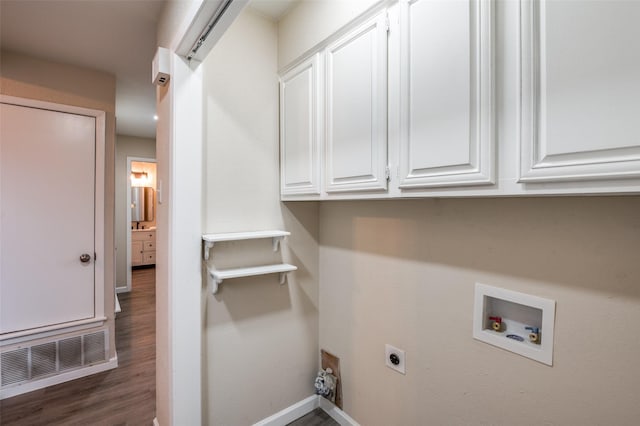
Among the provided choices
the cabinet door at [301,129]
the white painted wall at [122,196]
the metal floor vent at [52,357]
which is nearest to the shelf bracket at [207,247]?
the cabinet door at [301,129]

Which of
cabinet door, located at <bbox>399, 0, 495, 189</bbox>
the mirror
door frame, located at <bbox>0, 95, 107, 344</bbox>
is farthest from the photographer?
the mirror

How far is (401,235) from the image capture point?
1.54 meters

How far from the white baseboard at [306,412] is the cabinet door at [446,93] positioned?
1601mm

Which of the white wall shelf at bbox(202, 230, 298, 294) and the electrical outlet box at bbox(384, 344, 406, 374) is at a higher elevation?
the white wall shelf at bbox(202, 230, 298, 294)

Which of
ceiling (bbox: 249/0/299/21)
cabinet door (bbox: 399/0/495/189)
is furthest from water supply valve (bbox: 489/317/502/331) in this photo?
ceiling (bbox: 249/0/299/21)

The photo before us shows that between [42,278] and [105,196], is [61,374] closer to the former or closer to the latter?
[42,278]

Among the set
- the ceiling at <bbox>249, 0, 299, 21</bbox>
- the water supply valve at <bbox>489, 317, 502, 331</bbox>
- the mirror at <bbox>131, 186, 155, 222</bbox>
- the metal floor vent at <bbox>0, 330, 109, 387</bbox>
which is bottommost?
the metal floor vent at <bbox>0, 330, 109, 387</bbox>

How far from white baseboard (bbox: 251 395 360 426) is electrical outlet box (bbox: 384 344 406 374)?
54cm

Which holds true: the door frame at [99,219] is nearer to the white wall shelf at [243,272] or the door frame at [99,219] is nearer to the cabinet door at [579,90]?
the white wall shelf at [243,272]

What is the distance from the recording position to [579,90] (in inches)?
28.5

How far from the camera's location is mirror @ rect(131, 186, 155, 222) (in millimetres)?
6367

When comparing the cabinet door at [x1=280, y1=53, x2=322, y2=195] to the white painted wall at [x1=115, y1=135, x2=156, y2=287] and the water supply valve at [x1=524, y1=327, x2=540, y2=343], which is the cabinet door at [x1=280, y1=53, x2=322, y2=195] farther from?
the white painted wall at [x1=115, y1=135, x2=156, y2=287]

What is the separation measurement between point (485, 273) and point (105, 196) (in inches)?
116

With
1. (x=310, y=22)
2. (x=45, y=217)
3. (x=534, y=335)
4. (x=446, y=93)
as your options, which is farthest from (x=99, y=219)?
(x=534, y=335)
